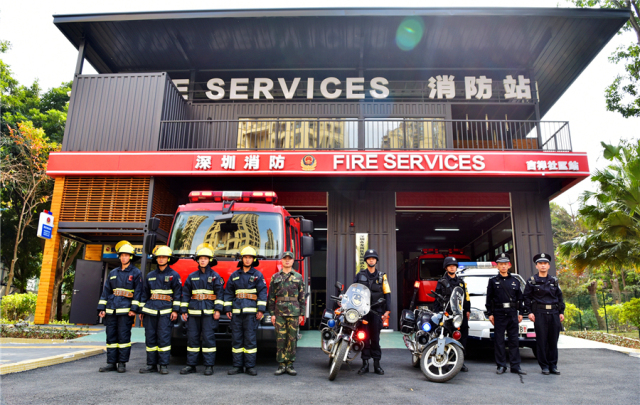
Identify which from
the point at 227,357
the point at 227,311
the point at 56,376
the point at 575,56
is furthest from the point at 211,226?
the point at 575,56

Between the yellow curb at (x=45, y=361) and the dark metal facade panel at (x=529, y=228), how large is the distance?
11.0 metres

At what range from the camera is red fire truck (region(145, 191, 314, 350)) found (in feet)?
22.7

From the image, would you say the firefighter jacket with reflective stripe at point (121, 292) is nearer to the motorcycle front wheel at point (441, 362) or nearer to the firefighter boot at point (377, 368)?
the firefighter boot at point (377, 368)

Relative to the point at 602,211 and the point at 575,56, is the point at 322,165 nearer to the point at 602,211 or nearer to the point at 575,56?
the point at 602,211

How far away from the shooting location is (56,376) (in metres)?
5.91

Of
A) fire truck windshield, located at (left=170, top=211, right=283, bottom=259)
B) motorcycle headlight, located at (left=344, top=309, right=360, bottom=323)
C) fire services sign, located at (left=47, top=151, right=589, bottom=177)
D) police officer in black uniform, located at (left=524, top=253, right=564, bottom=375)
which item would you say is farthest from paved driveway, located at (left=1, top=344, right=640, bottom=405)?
fire services sign, located at (left=47, top=151, right=589, bottom=177)

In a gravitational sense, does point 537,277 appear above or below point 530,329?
above

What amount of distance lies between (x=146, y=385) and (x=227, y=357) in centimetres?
245

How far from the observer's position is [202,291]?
6465 millimetres

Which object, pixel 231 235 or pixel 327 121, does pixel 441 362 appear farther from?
pixel 327 121

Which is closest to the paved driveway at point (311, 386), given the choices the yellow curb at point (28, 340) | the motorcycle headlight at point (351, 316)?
the motorcycle headlight at point (351, 316)

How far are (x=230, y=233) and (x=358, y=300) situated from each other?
250 cm

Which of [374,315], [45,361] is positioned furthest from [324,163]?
[45,361]

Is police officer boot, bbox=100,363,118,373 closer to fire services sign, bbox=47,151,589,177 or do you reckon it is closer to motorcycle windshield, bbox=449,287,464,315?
motorcycle windshield, bbox=449,287,464,315
